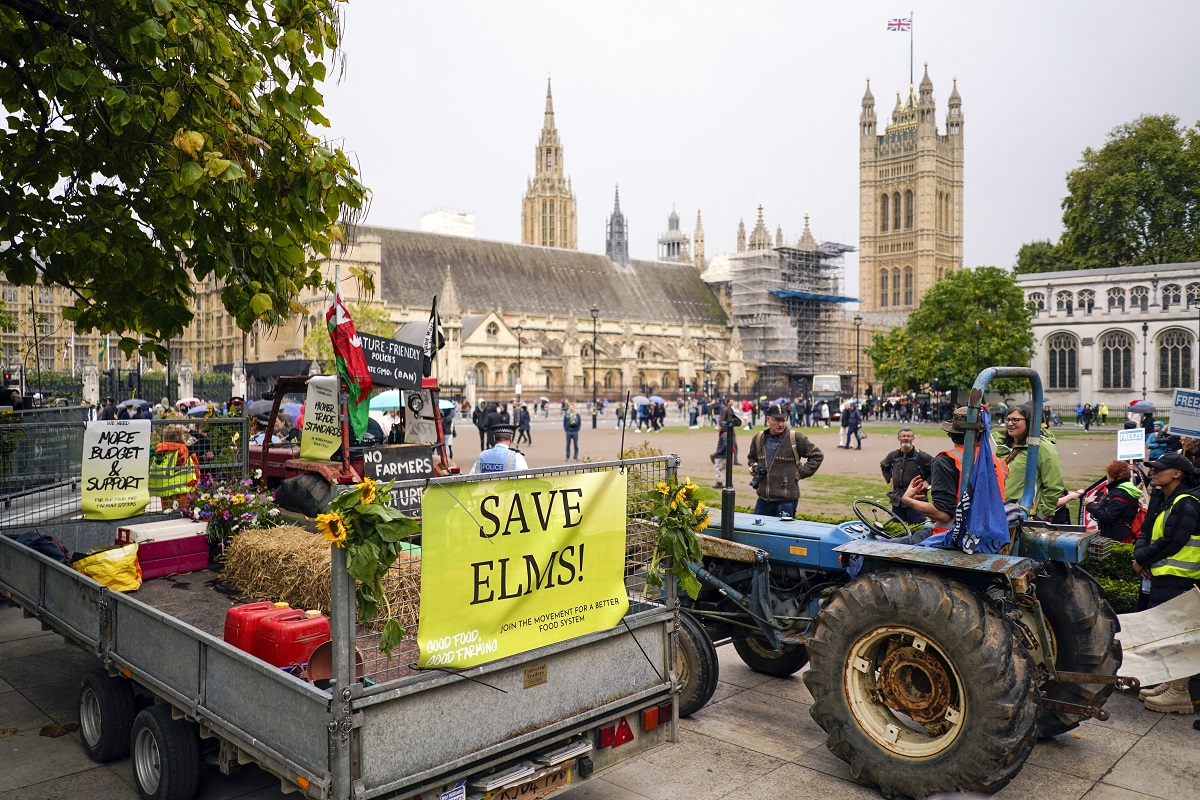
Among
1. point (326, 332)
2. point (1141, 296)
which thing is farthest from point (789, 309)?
point (326, 332)

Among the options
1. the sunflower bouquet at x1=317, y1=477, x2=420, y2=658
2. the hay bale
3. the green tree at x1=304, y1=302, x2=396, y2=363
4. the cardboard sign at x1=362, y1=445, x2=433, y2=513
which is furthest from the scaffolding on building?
the sunflower bouquet at x1=317, y1=477, x2=420, y2=658

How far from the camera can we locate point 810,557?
254 inches

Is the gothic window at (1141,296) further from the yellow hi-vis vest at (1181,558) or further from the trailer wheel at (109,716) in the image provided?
the trailer wheel at (109,716)

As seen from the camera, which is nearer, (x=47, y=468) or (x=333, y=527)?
(x=333, y=527)

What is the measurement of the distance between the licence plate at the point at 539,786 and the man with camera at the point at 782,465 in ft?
18.6

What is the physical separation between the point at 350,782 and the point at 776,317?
327 feet

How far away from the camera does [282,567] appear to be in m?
6.08

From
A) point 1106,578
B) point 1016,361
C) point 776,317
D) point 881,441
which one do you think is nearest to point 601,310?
point 776,317

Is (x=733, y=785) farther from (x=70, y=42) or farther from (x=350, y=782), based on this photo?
(x=70, y=42)

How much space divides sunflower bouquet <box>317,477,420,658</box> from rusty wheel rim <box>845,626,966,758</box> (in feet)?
10.3

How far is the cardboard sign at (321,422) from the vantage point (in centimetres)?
820

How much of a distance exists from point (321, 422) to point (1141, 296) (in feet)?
246

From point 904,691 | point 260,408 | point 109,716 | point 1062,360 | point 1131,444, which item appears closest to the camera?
point 904,691

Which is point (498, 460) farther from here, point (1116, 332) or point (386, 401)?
point (1116, 332)
